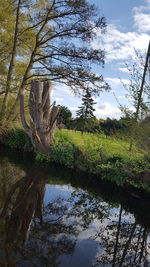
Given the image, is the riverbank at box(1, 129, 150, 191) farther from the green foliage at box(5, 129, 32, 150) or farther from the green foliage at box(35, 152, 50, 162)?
the green foliage at box(5, 129, 32, 150)

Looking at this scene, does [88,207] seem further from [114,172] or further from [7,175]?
[7,175]

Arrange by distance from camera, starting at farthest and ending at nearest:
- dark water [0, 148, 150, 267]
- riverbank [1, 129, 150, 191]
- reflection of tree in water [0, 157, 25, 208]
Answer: riverbank [1, 129, 150, 191] → reflection of tree in water [0, 157, 25, 208] → dark water [0, 148, 150, 267]

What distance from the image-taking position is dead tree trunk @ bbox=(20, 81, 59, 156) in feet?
35.1

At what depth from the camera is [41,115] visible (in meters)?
10.7

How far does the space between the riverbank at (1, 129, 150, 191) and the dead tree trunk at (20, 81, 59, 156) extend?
0.51 meters

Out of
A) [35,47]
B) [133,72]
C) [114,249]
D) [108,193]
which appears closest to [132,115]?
[133,72]

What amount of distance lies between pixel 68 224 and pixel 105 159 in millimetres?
4457

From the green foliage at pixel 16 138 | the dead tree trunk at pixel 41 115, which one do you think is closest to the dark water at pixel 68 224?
the dead tree trunk at pixel 41 115

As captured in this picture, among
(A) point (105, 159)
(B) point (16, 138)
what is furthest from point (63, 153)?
(B) point (16, 138)

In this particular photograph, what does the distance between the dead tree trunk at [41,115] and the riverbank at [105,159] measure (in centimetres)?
51

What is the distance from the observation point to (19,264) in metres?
2.87

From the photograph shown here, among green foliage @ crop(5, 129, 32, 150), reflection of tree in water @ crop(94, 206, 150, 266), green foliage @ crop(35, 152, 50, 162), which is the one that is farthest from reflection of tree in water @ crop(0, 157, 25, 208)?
green foliage @ crop(5, 129, 32, 150)

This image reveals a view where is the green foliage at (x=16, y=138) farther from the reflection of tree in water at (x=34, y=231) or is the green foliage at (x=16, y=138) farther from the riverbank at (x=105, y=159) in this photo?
the reflection of tree in water at (x=34, y=231)

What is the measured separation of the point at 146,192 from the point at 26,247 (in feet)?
16.8
